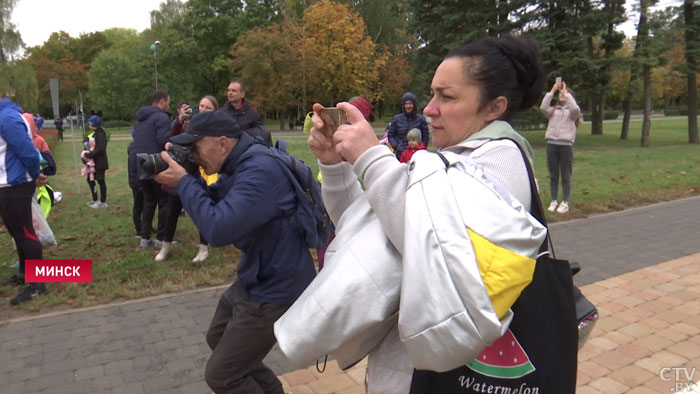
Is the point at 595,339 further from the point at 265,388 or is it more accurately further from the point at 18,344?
the point at 18,344

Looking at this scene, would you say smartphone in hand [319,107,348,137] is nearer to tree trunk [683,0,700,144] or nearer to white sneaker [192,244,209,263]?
white sneaker [192,244,209,263]

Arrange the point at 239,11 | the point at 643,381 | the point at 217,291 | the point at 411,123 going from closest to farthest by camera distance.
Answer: the point at 643,381 < the point at 217,291 < the point at 411,123 < the point at 239,11

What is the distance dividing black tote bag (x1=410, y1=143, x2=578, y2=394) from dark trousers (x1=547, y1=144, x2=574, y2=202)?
308 inches

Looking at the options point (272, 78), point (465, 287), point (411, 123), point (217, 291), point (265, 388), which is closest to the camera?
point (465, 287)

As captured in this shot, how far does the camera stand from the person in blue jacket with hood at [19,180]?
486cm

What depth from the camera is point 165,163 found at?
2.48 m

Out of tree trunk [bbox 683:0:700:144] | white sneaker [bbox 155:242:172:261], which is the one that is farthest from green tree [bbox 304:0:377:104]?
white sneaker [bbox 155:242:172:261]

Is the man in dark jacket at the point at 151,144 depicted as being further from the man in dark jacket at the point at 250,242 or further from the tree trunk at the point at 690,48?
the tree trunk at the point at 690,48

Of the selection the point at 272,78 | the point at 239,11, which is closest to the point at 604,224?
the point at 272,78

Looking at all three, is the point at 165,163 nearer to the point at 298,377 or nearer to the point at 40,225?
the point at 298,377

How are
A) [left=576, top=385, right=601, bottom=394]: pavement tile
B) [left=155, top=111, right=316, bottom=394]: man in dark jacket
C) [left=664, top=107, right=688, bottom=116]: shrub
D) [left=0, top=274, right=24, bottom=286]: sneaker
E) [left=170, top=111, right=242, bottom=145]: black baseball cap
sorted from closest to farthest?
[left=155, top=111, right=316, bottom=394]: man in dark jacket, [left=170, top=111, right=242, bottom=145]: black baseball cap, [left=576, top=385, right=601, bottom=394]: pavement tile, [left=0, top=274, right=24, bottom=286]: sneaker, [left=664, top=107, right=688, bottom=116]: shrub

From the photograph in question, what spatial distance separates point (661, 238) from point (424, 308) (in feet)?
23.6

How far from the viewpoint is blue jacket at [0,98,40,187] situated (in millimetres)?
4852

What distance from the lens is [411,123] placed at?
873 centimetres
